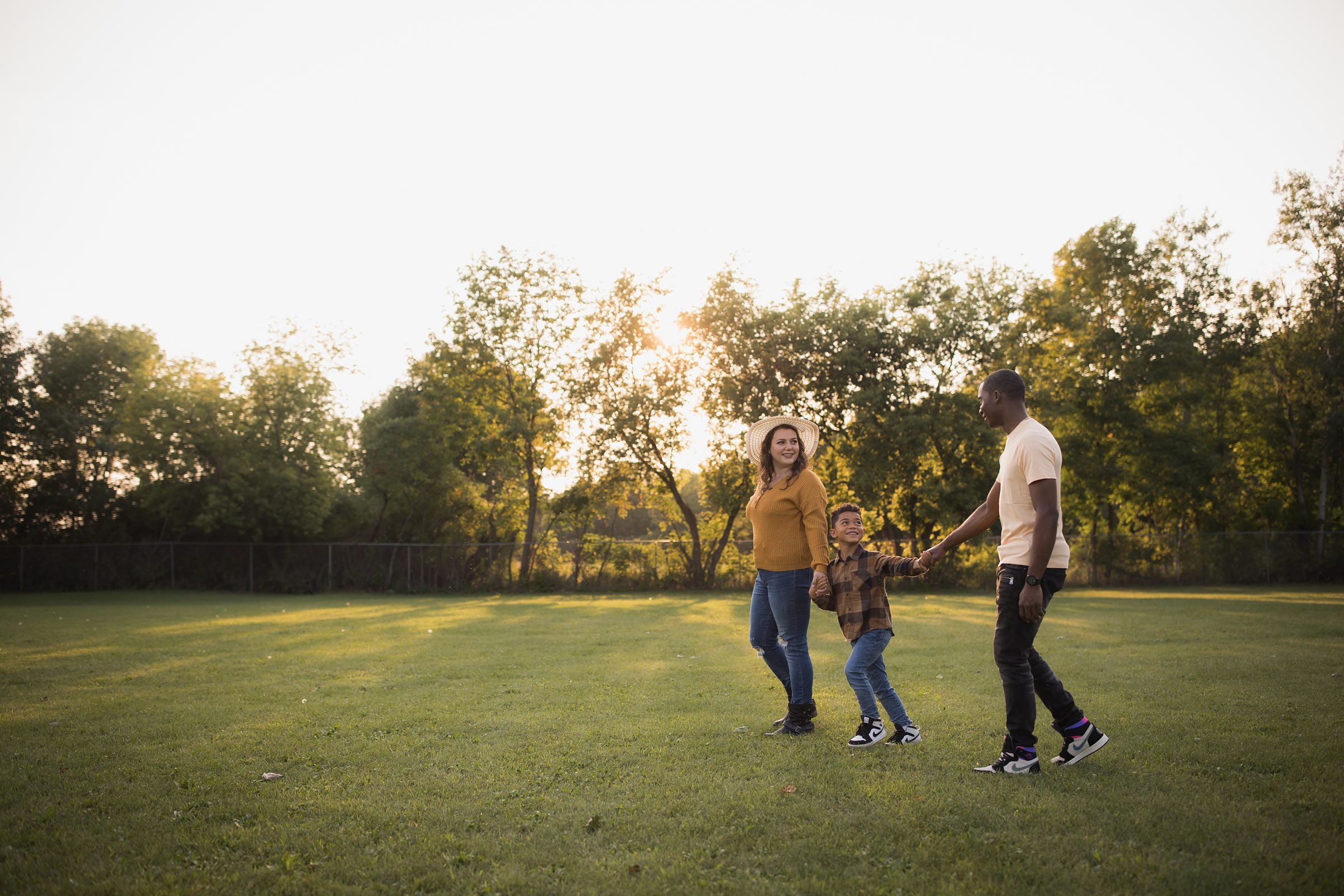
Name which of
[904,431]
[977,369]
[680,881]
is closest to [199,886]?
[680,881]

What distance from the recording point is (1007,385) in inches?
195

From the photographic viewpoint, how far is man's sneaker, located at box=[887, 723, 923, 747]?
213 inches

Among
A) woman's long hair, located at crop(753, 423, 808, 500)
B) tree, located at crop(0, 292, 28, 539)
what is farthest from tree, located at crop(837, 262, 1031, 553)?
tree, located at crop(0, 292, 28, 539)

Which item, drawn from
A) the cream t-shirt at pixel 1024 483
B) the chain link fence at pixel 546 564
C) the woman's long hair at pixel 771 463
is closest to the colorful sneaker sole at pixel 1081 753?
the cream t-shirt at pixel 1024 483

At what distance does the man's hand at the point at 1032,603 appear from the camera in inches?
176

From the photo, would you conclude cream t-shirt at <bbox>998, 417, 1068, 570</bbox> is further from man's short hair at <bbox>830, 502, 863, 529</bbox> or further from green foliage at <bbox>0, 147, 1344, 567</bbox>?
green foliage at <bbox>0, 147, 1344, 567</bbox>

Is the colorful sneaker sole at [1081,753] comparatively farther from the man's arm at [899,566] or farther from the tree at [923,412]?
the tree at [923,412]

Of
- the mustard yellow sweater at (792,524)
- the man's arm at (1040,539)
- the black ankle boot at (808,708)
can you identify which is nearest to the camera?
the man's arm at (1040,539)

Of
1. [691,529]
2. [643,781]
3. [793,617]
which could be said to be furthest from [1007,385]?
[691,529]

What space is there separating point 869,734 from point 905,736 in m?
0.26

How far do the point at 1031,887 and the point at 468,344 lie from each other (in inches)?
1212

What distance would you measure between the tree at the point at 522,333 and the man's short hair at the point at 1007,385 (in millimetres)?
27362

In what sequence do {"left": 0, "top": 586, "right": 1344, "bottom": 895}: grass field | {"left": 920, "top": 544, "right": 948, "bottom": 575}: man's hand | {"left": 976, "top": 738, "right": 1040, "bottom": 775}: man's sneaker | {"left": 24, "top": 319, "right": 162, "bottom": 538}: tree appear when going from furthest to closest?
1. {"left": 24, "top": 319, "right": 162, "bottom": 538}: tree
2. {"left": 920, "top": 544, "right": 948, "bottom": 575}: man's hand
3. {"left": 976, "top": 738, "right": 1040, "bottom": 775}: man's sneaker
4. {"left": 0, "top": 586, "right": 1344, "bottom": 895}: grass field

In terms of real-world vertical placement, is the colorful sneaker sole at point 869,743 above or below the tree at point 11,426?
below
